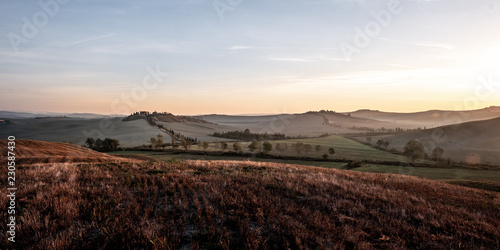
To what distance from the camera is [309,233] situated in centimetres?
639

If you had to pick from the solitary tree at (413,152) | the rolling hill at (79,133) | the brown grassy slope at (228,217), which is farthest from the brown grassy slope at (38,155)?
the rolling hill at (79,133)

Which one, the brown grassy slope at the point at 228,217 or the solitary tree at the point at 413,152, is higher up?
the brown grassy slope at the point at 228,217

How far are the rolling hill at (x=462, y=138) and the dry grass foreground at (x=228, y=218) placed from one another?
107832mm

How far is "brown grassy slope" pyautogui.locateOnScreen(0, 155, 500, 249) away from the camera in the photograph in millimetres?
5812

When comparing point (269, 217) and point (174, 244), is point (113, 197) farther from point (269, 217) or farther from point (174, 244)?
point (269, 217)

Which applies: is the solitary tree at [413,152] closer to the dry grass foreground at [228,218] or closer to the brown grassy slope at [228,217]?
the dry grass foreground at [228,218]

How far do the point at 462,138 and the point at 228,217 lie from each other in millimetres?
164535

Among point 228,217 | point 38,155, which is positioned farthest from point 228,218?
point 38,155

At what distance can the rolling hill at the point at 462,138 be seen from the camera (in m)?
97.2

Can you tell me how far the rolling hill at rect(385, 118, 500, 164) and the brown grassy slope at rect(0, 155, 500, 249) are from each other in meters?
108

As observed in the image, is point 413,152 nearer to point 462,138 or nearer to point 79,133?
point 462,138

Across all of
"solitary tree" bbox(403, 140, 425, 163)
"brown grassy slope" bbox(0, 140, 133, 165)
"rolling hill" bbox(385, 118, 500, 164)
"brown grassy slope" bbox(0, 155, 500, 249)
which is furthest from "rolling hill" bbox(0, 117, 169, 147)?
"rolling hill" bbox(385, 118, 500, 164)

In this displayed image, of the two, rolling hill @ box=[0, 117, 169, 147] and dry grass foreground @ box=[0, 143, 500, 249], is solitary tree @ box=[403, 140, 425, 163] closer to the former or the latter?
dry grass foreground @ box=[0, 143, 500, 249]

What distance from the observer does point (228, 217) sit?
7406 millimetres
